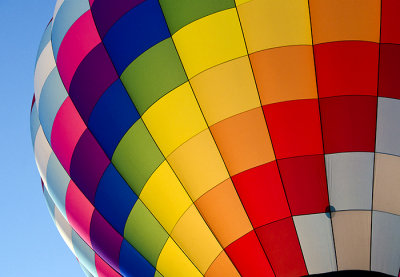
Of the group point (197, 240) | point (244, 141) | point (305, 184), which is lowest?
point (197, 240)

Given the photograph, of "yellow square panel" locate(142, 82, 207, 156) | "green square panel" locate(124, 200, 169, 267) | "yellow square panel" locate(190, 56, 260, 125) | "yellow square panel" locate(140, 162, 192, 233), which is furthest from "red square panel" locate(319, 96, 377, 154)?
"green square panel" locate(124, 200, 169, 267)

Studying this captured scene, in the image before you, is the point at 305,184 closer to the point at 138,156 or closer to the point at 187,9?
the point at 138,156

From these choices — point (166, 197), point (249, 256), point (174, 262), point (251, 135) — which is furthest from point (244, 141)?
point (174, 262)

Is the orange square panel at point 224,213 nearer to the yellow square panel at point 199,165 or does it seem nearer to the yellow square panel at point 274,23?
the yellow square panel at point 199,165

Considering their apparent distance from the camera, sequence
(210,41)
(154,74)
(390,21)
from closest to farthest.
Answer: (390,21)
(210,41)
(154,74)

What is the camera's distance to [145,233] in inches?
156

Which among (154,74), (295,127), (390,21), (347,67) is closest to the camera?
(390,21)

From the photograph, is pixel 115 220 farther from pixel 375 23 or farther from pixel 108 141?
pixel 375 23

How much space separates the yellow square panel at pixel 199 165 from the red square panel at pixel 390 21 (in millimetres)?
1431

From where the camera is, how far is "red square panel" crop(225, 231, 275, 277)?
364cm

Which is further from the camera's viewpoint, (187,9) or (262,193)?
(187,9)

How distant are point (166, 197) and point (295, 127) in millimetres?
1105

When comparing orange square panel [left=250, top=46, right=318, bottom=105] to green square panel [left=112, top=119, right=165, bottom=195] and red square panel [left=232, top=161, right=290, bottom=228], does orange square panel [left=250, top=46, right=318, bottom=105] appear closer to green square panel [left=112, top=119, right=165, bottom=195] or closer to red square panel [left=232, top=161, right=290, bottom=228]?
red square panel [left=232, top=161, right=290, bottom=228]

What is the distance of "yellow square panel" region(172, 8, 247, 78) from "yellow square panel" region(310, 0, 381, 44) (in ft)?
1.84
